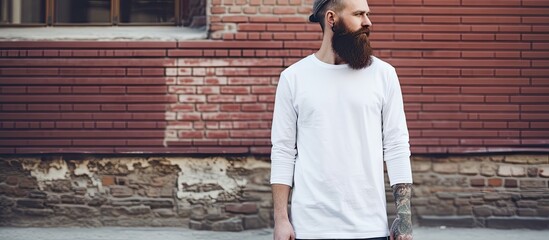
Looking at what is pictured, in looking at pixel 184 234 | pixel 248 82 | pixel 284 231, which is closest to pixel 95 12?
pixel 248 82

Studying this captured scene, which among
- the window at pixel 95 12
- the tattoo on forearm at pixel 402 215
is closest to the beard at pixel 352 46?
the tattoo on forearm at pixel 402 215

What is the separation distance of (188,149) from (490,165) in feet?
10.5

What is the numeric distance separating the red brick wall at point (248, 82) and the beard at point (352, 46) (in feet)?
14.6

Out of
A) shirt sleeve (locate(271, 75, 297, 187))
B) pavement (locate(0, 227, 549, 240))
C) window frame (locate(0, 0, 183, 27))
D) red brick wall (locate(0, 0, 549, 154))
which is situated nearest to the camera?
shirt sleeve (locate(271, 75, 297, 187))

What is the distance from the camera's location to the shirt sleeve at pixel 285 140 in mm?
3098

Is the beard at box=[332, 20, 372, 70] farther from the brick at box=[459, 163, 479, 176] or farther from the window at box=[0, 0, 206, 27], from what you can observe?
the window at box=[0, 0, 206, 27]

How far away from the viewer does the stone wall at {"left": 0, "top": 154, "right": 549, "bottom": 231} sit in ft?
25.2

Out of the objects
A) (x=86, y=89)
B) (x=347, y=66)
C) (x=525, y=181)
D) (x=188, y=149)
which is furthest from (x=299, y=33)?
(x=347, y=66)

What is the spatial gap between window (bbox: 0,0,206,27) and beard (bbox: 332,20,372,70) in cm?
520

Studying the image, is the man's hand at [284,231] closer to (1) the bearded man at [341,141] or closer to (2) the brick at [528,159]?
(1) the bearded man at [341,141]

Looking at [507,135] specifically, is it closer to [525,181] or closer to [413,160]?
[525,181]

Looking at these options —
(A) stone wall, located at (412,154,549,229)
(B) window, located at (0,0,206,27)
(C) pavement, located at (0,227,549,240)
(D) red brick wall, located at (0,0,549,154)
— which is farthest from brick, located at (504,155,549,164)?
(B) window, located at (0,0,206,27)

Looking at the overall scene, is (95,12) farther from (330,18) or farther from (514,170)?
(330,18)

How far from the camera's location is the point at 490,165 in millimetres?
7715
